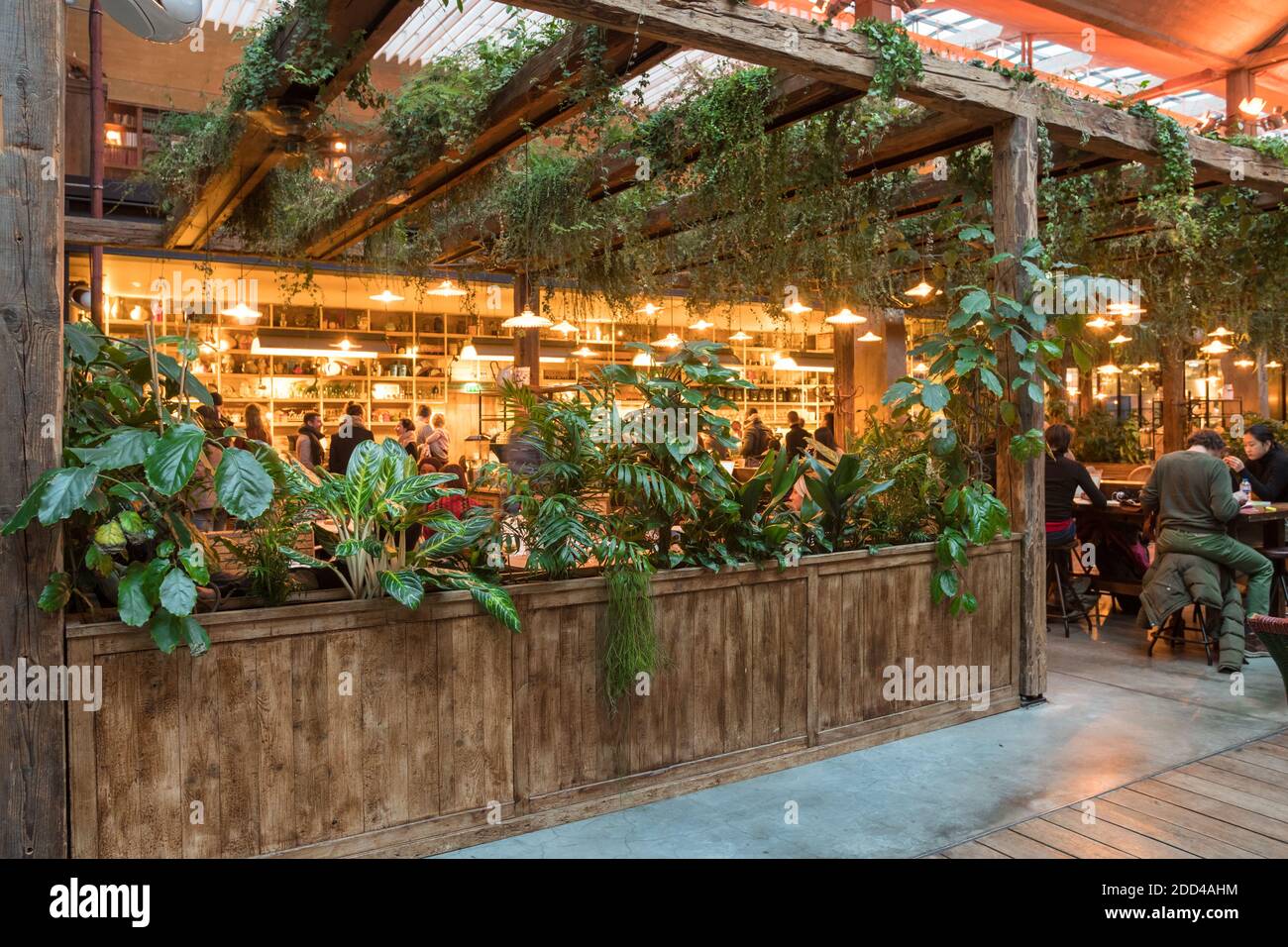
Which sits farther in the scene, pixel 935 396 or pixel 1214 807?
pixel 935 396

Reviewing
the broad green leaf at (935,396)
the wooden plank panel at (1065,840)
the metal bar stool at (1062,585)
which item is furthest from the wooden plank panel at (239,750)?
the metal bar stool at (1062,585)

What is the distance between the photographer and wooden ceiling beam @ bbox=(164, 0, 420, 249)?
416 cm

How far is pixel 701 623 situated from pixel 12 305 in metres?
2.69

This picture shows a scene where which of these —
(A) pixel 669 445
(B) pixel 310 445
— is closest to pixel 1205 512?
(A) pixel 669 445

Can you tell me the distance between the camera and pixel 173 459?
279cm

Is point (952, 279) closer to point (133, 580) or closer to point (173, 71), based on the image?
point (133, 580)

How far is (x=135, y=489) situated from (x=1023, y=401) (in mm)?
4321

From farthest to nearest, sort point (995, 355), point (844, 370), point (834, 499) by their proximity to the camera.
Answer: point (844, 370) < point (995, 355) < point (834, 499)

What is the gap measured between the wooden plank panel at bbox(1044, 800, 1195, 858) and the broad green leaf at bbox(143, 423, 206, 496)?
3260mm

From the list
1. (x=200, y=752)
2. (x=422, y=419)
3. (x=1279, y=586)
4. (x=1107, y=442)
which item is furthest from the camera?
(x=1107, y=442)

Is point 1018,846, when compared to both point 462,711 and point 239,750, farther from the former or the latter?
point 239,750

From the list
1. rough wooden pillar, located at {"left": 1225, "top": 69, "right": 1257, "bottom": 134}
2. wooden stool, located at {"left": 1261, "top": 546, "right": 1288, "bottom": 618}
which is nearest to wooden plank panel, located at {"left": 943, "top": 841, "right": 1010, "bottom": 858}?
wooden stool, located at {"left": 1261, "top": 546, "right": 1288, "bottom": 618}
